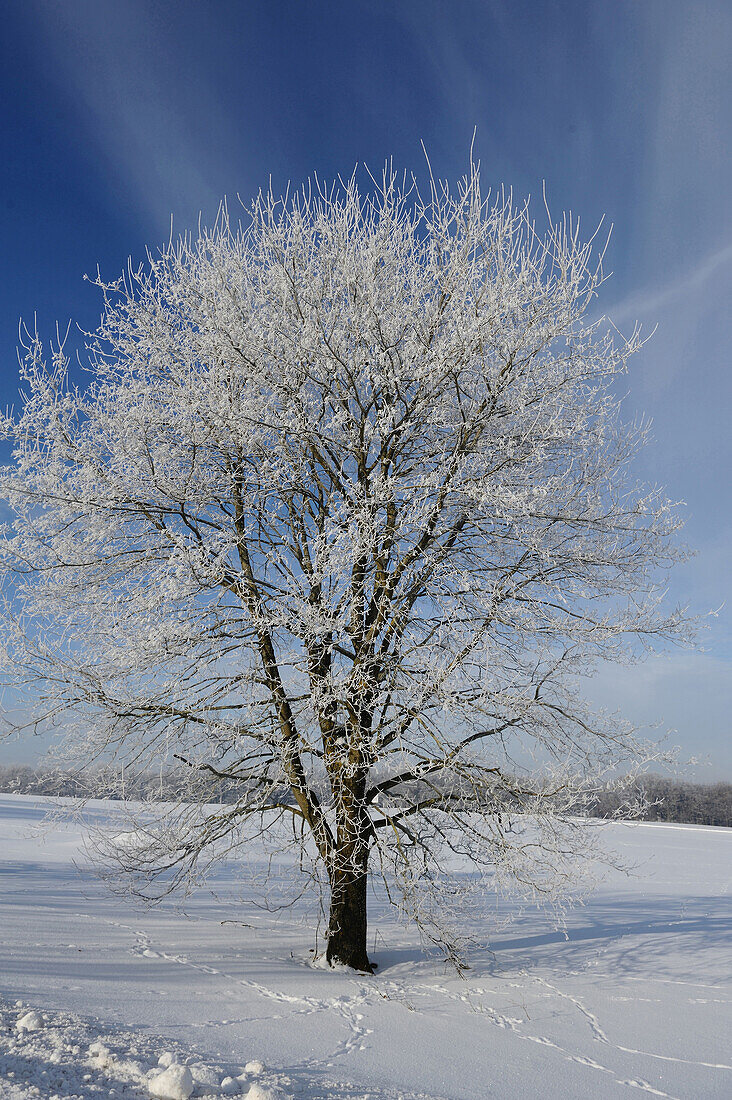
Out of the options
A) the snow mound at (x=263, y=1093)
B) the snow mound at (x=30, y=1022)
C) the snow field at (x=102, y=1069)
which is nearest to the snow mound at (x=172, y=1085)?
the snow field at (x=102, y=1069)

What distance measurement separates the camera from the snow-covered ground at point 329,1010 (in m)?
3.57

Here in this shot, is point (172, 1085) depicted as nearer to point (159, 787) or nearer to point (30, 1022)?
point (30, 1022)

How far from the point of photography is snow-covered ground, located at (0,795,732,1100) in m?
3.57

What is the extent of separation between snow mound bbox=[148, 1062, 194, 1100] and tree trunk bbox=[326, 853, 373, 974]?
375cm

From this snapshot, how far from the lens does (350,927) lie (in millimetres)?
6891

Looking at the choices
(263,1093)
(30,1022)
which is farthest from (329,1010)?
(30,1022)

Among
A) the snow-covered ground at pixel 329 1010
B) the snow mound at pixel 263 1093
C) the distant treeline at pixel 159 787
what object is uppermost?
the distant treeline at pixel 159 787

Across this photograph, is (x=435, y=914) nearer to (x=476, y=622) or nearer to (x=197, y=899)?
(x=476, y=622)

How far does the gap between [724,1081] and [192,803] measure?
4.92 metres

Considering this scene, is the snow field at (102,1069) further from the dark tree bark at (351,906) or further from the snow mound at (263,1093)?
the dark tree bark at (351,906)

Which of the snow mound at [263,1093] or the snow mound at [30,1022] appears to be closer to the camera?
the snow mound at [263,1093]

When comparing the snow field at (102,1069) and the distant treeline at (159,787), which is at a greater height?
the distant treeline at (159,787)

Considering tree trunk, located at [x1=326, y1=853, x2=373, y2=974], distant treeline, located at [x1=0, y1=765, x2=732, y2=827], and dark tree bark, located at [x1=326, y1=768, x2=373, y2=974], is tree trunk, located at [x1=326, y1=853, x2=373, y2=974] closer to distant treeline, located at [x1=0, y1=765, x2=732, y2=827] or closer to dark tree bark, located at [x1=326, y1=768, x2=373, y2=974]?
dark tree bark, located at [x1=326, y1=768, x2=373, y2=974]

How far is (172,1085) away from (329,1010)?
8.13 ft
